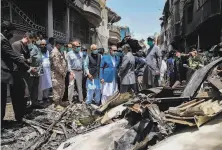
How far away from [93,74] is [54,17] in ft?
30.2

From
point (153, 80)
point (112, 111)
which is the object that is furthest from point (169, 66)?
point (112, 111)

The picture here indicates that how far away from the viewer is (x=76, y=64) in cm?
988

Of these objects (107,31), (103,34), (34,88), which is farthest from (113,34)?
(34,88)

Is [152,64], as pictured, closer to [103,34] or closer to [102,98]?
[102,98]

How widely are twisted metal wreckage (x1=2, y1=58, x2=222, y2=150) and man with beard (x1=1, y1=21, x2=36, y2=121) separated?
1.33 ft

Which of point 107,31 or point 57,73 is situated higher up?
point 107,31

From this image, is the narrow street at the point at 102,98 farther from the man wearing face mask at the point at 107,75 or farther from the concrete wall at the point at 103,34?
the concrete wall at the point at 103,34

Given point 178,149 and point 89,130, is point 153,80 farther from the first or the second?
point 178,149

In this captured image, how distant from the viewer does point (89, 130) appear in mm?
6367

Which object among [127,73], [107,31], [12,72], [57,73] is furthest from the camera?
[107,31]

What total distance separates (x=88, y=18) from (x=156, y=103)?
2166 centimetres

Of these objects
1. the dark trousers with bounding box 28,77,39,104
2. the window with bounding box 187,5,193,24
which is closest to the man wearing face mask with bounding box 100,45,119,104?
the dark trousers with bounding box 28,77,39,104

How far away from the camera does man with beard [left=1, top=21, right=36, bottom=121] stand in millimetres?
6301

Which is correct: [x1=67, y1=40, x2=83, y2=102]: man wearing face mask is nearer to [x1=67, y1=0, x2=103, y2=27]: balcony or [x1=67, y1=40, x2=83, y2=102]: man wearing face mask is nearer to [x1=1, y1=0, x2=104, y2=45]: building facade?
[x1=1, y1=0, x2=104, y2=45]: building facade
